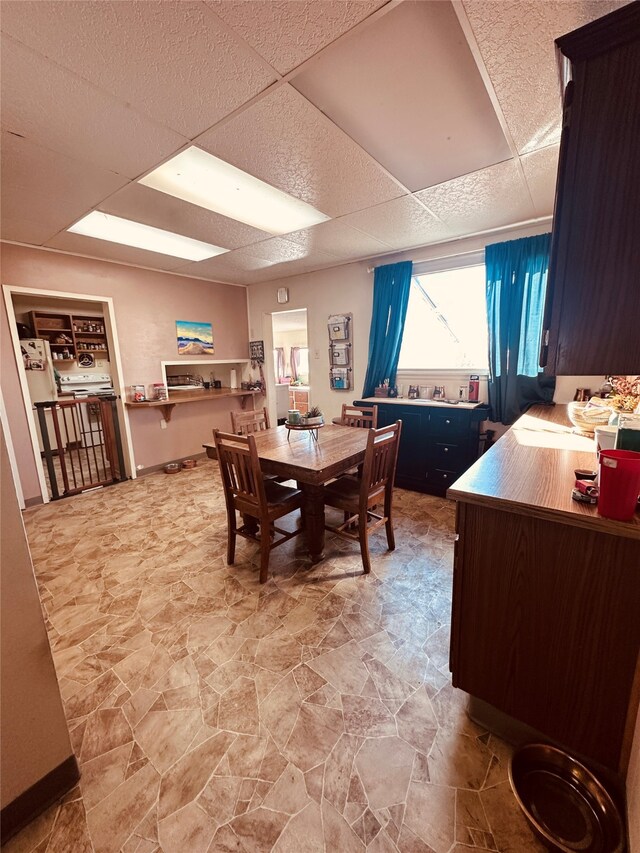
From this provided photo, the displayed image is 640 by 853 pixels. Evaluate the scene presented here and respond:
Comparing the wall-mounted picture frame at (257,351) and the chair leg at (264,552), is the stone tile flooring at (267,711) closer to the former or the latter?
the chair leg at (264,552)

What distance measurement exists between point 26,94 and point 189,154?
81 cm

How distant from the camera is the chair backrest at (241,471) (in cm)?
207

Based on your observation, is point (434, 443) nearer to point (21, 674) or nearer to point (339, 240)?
point (339, 240)

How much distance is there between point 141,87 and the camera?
1434 millimetres

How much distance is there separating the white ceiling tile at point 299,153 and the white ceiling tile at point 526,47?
72 cm

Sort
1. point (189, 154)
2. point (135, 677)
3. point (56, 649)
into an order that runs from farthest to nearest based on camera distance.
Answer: point (189, 154), point (56, 649), point (135, 677)

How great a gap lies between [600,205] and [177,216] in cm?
288

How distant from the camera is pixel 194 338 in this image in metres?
4.82

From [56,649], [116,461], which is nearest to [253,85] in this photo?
[56,649]

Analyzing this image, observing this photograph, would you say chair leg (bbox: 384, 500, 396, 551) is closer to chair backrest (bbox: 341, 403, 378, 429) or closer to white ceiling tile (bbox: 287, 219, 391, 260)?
chair backrest (bbox: 341, 403, 378, 429)

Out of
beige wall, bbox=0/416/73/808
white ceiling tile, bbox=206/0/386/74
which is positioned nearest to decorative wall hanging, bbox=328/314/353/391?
white ceiling tile, bbox=206/0/386/74

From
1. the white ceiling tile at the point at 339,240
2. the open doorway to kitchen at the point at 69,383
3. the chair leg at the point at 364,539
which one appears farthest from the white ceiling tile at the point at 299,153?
the open doorway to kitchen at the point at 69,383

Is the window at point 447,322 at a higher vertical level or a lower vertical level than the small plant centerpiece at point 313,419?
higher

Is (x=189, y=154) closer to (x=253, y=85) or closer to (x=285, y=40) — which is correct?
(x=253, y=85)
